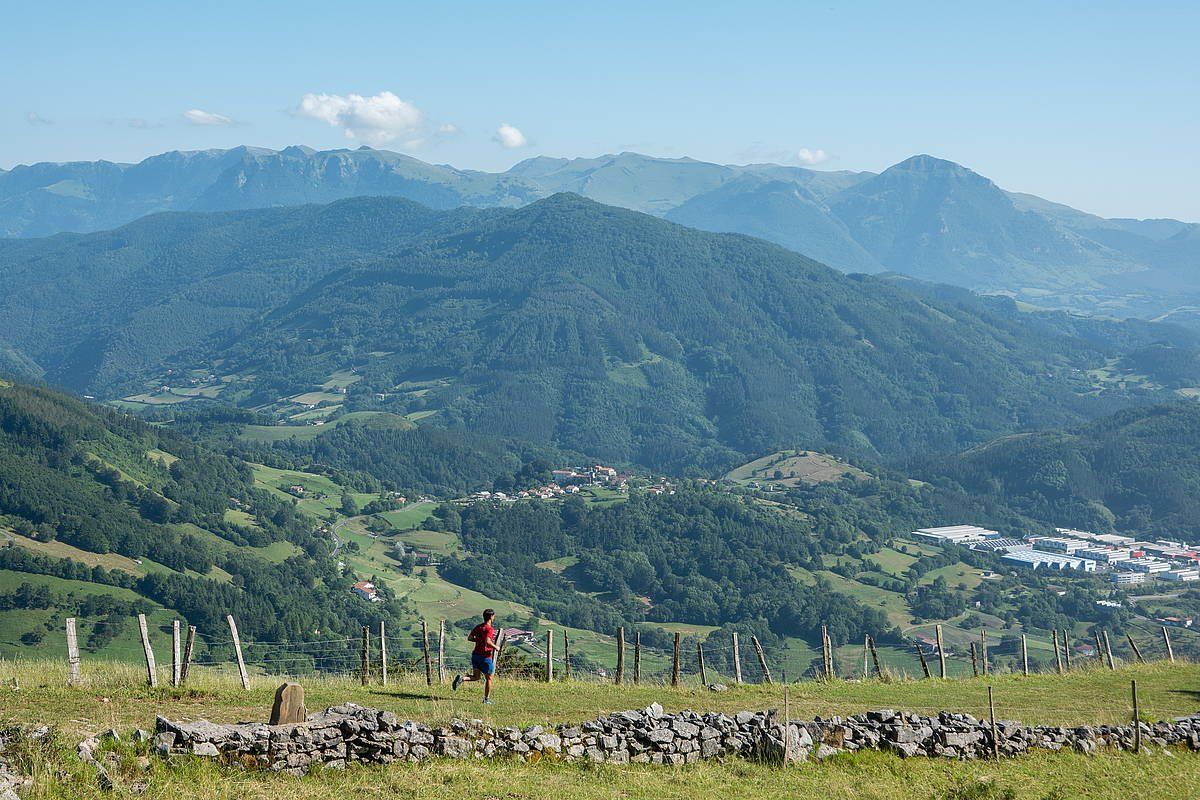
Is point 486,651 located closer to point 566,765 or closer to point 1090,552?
point 566,765

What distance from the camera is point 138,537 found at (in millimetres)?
117562

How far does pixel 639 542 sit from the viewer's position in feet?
529

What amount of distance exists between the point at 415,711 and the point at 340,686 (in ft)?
14.9

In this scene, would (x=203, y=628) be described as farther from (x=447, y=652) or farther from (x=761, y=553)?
(x=761, y=553)

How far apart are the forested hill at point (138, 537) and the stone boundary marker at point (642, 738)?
7688 centimetres

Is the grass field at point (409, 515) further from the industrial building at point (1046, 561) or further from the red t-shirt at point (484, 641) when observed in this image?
the red t-shirt at point (484, 641)

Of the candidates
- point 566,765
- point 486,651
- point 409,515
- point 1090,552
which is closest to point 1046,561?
point 1090,552

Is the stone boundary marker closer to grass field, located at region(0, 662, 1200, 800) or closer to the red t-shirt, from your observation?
grass field, located at region(0, 662, 1200, 800)

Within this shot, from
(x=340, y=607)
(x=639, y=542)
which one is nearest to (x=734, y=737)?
(x=340, y=607)

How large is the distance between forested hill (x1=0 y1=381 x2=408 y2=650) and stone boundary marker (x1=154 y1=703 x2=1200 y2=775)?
76882 mm

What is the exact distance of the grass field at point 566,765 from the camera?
49.3 ft

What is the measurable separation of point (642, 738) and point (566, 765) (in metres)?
1.69

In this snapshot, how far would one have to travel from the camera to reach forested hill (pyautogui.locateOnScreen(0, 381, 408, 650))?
95562 mm

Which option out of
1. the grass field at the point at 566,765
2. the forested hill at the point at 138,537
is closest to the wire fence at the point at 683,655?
the forested hill at the point at 138,537
